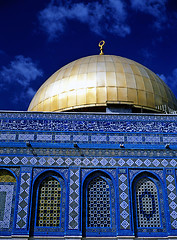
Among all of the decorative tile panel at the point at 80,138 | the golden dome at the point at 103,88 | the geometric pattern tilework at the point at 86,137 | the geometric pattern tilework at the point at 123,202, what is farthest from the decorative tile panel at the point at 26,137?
the geometric pattern tilework at the point at 123,202

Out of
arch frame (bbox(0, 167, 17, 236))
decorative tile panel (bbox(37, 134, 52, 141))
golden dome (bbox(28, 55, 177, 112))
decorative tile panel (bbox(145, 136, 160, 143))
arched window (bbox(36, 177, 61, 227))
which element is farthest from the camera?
golden dome (bbox(28, 55, 177, 112))

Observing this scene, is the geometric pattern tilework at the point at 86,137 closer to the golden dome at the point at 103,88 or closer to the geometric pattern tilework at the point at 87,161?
the geometric pattern tilework at the point at 87,161

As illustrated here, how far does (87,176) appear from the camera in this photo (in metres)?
9.52

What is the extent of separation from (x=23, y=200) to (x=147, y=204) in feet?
11.8

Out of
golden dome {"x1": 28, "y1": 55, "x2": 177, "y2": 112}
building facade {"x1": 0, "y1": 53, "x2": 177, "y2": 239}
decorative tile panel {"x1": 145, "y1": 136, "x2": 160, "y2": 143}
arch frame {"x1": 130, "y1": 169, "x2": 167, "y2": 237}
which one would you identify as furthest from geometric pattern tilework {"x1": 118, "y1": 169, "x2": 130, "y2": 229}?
golden dome {"x1": 28, "y1": 55, "x2": 177, "y2": 112}

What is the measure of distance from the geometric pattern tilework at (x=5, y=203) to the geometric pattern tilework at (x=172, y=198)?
15.0ft

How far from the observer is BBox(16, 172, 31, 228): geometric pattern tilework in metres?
8.85

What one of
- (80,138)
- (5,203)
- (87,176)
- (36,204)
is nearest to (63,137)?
(80,138)

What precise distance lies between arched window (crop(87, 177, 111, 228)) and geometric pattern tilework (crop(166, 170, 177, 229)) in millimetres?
1763

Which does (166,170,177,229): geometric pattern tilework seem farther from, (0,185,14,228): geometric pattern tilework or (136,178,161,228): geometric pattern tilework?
(0,185,14,228): geometric pattern tilework

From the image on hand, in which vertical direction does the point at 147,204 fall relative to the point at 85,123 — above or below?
below

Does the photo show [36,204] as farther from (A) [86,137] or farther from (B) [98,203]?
(A) [86,137]

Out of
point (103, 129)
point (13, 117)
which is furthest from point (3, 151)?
point (103, 129)

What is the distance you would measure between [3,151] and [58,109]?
11.1 feet
